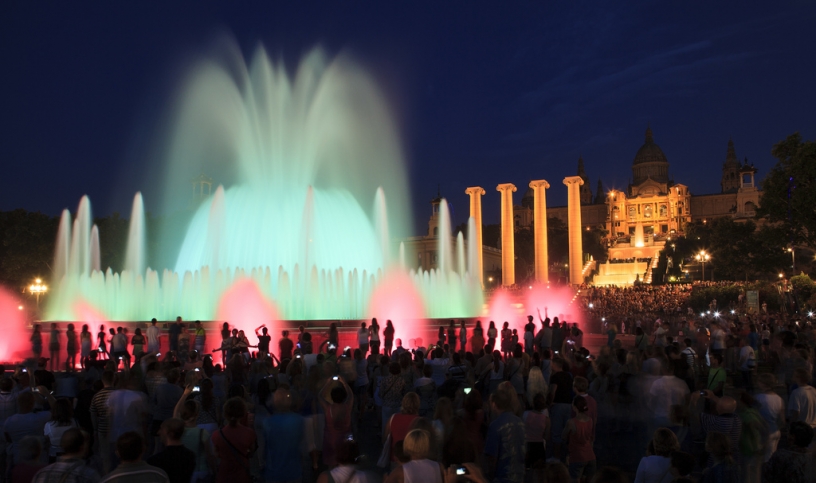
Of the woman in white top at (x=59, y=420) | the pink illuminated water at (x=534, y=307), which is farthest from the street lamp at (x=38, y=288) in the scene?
the woman in white top at (x=59, y=420)

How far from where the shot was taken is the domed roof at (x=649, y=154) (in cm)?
16775

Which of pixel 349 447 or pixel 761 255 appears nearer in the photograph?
pixel 349 447

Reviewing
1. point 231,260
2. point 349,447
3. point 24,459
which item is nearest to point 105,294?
point 231,260

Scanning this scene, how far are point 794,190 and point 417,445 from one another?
51.7m

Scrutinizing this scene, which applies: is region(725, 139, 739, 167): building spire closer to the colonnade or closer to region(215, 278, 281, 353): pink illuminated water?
the colonnade

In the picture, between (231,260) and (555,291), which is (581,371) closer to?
(231,260)

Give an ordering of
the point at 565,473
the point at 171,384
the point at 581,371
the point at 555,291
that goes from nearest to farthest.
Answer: the point at 565,473 < the point at 171,384 < the point at 581,371 < the point at 555,291

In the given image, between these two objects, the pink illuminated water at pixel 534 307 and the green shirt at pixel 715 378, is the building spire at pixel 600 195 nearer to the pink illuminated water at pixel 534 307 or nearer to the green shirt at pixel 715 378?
the pink illuminated water at pixel 534 307

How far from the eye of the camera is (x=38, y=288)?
5656cm

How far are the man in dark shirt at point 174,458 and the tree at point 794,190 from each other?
50651 millimetres

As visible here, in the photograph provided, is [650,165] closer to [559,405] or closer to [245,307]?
[245,307]

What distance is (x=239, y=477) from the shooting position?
597 cm

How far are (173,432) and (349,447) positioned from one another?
1676mm

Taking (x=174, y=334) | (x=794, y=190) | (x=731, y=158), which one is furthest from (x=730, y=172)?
(x=174, y=334)
